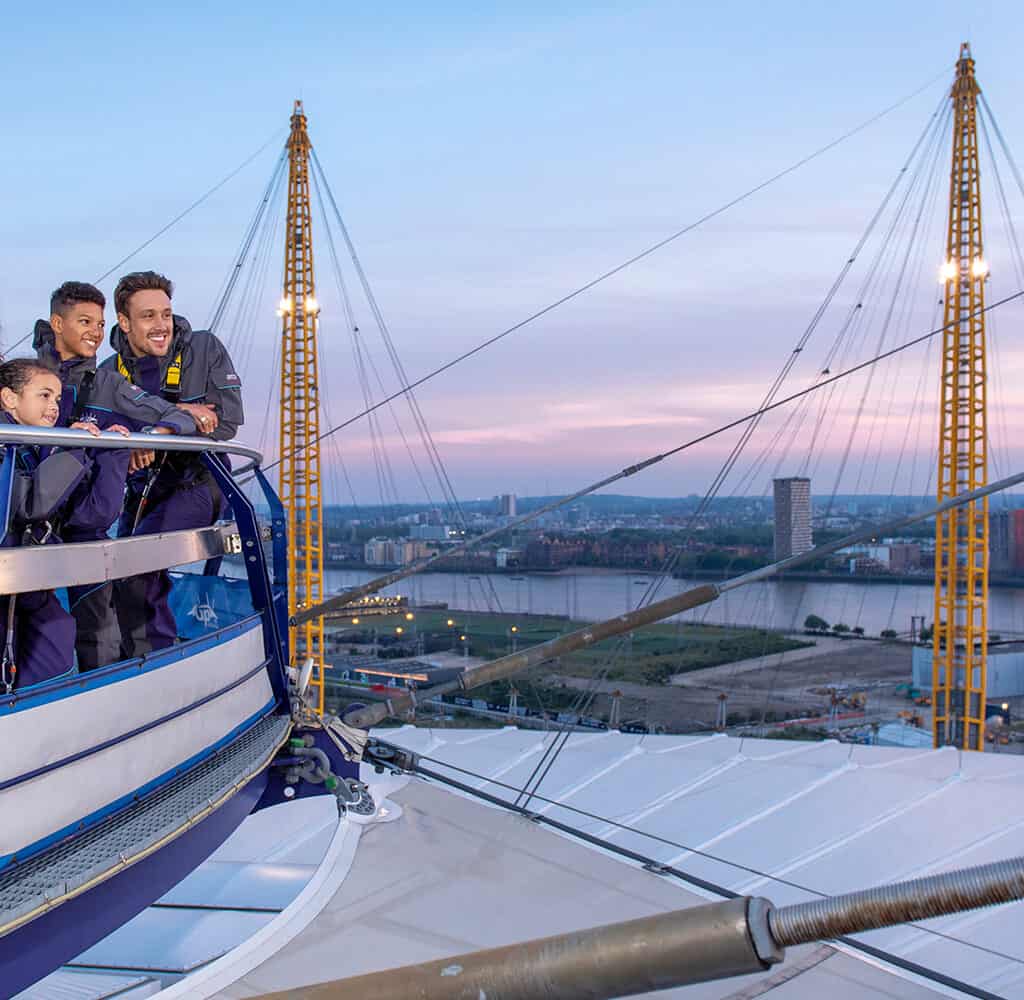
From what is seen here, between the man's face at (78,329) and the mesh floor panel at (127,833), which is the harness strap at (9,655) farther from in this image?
the man's face at (78,329)

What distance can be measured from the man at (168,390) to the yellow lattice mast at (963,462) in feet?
57.6

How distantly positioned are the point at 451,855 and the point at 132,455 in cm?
204

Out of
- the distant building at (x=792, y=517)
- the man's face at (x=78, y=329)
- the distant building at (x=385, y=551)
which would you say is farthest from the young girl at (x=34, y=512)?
the distant building at (x=385, y=551)

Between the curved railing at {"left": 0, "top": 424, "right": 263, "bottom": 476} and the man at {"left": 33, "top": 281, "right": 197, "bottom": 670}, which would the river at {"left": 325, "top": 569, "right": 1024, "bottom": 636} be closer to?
the man at {"left": 33, "top": 281, "right": 197, "bottom": 670}

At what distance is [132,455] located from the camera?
387 centimetres

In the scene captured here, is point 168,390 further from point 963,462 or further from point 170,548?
point 963,462

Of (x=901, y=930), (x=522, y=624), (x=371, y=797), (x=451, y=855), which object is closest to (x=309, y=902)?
(x=451, y=855)

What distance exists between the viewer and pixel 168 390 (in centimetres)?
416

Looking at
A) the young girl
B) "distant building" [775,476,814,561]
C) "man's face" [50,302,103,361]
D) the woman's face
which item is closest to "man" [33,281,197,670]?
"man's face" [50,302,103,361]

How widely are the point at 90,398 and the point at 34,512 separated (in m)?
0.81

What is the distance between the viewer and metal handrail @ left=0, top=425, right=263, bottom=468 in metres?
2.44

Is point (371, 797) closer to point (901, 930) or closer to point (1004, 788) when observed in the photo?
point (901, 930)

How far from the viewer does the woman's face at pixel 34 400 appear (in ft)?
9.73

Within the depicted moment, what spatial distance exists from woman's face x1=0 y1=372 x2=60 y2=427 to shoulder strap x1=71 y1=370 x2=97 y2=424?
22.2 inches
